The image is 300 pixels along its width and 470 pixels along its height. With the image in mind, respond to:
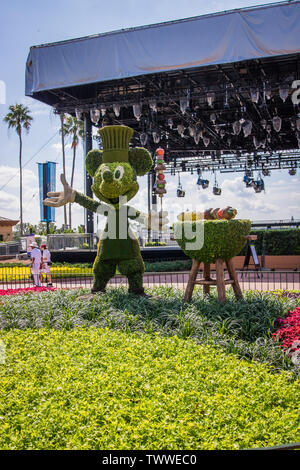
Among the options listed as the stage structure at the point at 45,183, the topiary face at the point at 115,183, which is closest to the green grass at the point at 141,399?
the topiary face at the point at 115,183

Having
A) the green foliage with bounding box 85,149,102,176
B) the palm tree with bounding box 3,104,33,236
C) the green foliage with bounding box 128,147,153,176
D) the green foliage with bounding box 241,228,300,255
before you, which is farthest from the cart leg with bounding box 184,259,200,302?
the palm tree with bounding box 3,104,33,236

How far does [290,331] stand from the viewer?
5406 millimetres

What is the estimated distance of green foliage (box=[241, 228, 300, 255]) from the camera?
1698 centimetres

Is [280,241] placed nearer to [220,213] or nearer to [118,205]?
[220,213]

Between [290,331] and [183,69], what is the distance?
38.4ft

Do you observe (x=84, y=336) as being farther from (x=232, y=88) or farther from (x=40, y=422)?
(x=232, y=88)

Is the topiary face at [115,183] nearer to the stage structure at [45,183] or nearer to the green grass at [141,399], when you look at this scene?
the green grass at [141,399]

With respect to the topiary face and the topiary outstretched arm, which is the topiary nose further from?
the topiary outstretched arm

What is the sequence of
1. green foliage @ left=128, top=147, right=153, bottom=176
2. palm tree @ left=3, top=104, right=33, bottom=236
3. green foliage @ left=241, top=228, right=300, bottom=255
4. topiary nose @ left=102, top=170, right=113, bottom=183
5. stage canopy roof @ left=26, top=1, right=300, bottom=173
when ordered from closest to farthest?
topiary nose @ left=102, top=170, right=113, bottom=183, green foliage @ left=128, top=147, right=153, bottom=176, stage canopy roof @ left=26, top=1, right=300, bottom=173, green foliage @ left=241, top=228, right=300, bottom=255, palm tree @ left=3, top=104, right=33, bottom=236

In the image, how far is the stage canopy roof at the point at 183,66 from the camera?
42.2 ft

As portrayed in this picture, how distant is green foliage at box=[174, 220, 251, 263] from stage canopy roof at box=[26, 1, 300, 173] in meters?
7.97

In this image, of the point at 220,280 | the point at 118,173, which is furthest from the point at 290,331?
the point at 118,173

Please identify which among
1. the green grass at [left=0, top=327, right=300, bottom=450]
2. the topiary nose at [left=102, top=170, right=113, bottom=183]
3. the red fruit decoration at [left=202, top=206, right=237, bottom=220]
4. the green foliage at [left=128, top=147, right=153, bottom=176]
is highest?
the green foliage at [left=128, top=147, right=153, bottom=176]

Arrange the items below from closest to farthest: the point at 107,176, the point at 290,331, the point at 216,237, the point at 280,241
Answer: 1. the point at 290,331
2. the point at 216,237
3. the point at 107,176
4. the point at 280,241
